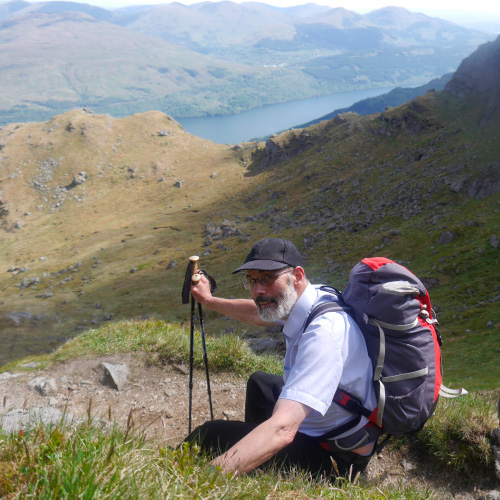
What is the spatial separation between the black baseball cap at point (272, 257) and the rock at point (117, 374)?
624 centimetres

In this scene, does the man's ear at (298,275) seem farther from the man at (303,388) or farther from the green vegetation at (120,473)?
the green vegetation at (120,473)

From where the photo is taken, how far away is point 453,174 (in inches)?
1991

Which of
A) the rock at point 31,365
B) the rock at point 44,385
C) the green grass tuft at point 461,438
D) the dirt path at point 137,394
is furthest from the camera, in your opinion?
the rock at point 31,365

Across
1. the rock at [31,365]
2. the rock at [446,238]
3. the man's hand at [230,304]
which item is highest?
the man's hand at [230,304]

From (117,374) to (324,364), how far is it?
7.09 metres

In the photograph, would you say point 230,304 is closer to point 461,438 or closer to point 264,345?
point 461,438

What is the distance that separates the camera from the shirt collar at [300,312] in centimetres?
404

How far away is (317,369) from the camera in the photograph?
3.32 metres

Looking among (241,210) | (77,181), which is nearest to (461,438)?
(241,210)

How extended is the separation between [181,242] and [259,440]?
228ft

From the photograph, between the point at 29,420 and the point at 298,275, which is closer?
the point at 298,275

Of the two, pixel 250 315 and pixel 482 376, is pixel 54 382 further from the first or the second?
pixel 482 376

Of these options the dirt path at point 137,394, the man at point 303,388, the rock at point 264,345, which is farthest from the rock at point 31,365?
the rock at point 264,345

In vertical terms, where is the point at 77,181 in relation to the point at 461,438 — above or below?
below
